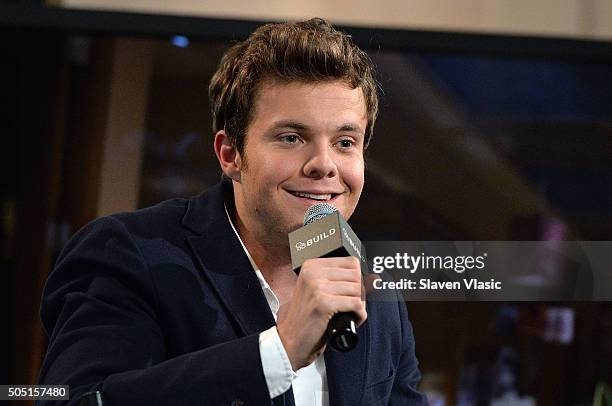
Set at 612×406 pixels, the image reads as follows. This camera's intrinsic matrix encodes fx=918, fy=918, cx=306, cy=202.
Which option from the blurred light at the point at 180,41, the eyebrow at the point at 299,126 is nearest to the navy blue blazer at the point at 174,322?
the eyebrow at the point at 299,126

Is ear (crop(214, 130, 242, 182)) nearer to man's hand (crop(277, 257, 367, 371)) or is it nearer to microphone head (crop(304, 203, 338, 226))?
microphone head (crop(304, 203, 338, 226))

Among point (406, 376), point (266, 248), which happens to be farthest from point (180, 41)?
point (406, 376)

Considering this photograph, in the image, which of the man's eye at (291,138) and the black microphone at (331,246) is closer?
the black microphone at (331,246)

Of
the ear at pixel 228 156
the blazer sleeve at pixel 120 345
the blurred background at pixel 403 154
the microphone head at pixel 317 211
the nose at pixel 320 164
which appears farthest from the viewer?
the blurred background at pixel 403 154

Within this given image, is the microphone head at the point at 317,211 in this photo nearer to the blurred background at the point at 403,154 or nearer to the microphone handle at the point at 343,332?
the microphone handle at the point at 343,332

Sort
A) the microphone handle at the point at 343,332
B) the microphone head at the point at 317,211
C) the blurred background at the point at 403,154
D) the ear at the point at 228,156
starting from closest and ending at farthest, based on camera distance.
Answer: the microphone handle at the point at 343,332 → the microphone head at the point at 317,211 → the ear at the point at 228,156 → the blurred background at the point at 403,154

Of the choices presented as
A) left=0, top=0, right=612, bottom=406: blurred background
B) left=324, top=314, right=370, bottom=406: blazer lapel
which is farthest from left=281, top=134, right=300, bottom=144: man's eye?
left=0, top=0, right=612, bottom=406: blurred background

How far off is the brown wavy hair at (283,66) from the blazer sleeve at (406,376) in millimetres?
373

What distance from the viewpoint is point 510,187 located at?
269 centimetres

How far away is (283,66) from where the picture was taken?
62.1 inches

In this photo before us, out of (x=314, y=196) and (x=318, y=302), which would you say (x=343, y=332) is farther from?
(x=314, y=196)

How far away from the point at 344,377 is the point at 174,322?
0.97 ft

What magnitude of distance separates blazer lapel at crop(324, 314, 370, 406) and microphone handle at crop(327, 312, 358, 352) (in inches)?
15.0

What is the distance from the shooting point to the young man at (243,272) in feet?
4.18
